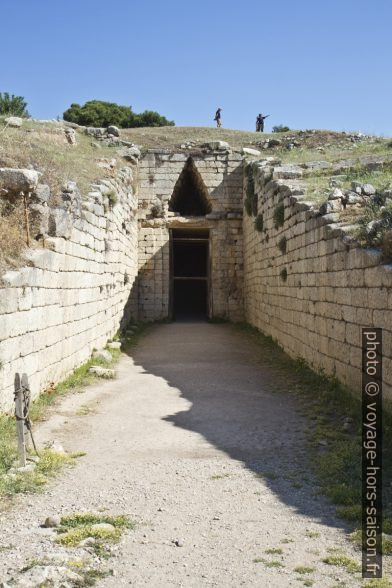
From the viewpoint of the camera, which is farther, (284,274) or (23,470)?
(284,274)

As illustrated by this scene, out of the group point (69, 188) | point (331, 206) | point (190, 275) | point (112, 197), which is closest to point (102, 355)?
point (69, 188)

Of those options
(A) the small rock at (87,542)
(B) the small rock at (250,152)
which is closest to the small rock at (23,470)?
(A) the small rock at (87,542)

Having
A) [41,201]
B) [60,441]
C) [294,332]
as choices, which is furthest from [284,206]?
[60,441]

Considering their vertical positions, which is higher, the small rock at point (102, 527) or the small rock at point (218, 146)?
the small rock at point (218, 146)

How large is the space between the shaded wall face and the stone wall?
3174mm

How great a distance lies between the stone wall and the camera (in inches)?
262

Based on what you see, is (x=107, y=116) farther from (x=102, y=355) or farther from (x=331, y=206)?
(x=331, y=206)

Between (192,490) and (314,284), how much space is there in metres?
5.18

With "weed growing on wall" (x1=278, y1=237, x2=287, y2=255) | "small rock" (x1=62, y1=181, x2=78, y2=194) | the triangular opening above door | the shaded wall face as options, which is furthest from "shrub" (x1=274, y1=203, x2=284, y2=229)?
the triangular opening above door

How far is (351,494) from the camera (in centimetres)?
454

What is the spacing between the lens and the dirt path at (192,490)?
352 centimetres

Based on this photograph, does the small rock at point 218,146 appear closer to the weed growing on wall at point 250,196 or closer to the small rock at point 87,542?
the weed growing on wall at point 250,196

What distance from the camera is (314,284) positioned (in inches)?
359

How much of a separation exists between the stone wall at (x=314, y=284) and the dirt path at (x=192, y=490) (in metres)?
1.12
